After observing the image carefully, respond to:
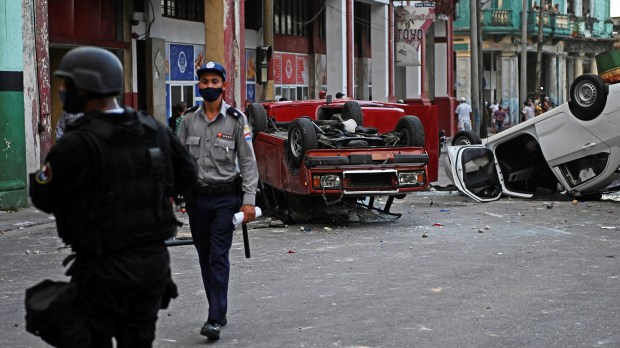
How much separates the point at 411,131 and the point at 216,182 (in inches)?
318

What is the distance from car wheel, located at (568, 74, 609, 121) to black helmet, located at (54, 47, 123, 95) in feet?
43.8

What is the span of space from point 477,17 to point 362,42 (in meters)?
4.44

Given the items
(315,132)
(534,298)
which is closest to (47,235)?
(315,132)

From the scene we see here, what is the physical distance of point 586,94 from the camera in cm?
1741

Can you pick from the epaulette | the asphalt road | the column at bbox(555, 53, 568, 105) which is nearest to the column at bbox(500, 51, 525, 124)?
the column at bbox(555, 53, 568, 105)

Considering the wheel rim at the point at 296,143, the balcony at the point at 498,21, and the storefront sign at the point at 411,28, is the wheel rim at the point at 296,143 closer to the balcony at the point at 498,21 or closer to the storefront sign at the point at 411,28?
the storefront sign at the point at 411,28

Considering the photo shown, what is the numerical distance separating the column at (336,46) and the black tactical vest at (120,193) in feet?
102

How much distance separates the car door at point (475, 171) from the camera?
19062mm

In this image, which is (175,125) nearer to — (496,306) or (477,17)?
(496,306)

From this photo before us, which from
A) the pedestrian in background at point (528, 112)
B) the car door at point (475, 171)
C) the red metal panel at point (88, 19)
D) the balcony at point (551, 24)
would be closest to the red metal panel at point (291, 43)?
the red metal panel at point (88, 19)

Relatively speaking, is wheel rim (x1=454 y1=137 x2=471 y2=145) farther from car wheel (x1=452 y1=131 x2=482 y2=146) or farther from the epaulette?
the epaulette

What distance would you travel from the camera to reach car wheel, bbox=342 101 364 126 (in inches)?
642

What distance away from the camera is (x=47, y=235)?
46.6 feet

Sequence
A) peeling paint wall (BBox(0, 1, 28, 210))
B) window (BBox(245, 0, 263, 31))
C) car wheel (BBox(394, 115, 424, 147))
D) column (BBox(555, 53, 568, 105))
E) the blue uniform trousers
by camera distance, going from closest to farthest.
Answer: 1. the blue uniform trousers
2. car wheel (BBox(394, 115, 424, 147))
3. peeling paint wall (BBox(0, 1, 28, 210))
4. window (BBox(245, 0, 263, 31))
5. column (BBox(555, 53, 568, 105))
